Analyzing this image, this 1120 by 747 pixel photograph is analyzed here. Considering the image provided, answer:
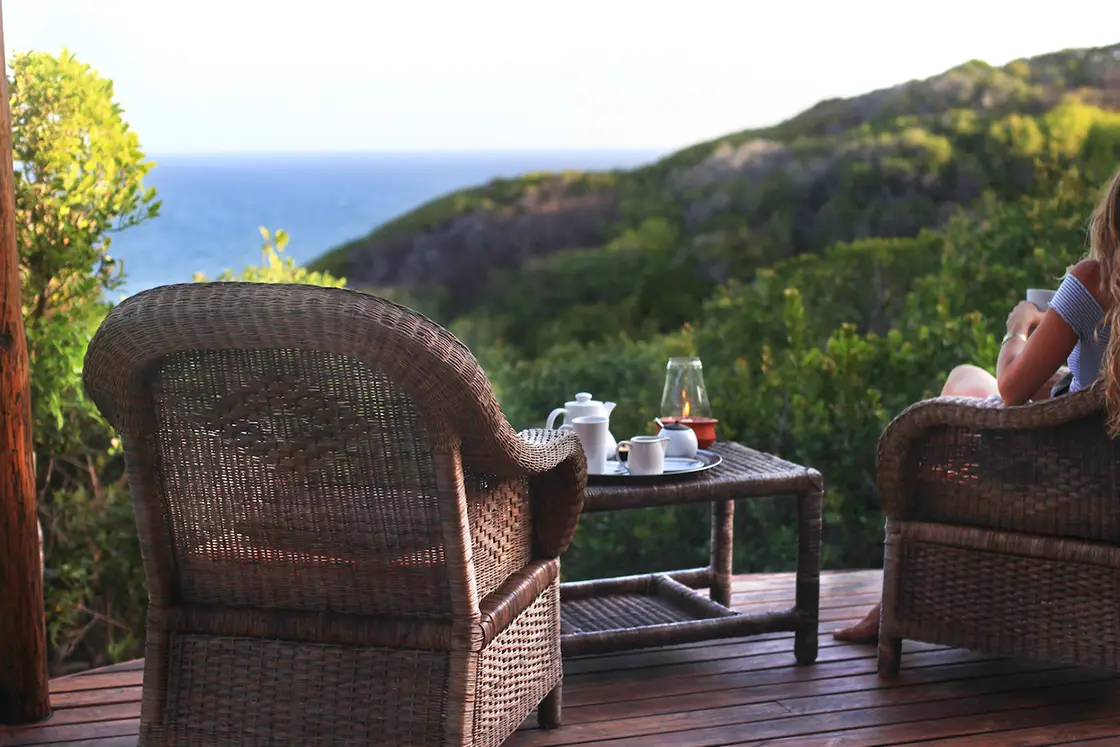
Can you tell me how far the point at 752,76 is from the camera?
25.7 feet

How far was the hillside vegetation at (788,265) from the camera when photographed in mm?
3848

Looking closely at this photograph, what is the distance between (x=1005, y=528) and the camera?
2400mm

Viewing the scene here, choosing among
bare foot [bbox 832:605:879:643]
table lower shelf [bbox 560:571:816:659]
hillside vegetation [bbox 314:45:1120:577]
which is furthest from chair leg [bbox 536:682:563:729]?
hillside vegetation [bbox 314:45:1120:577]

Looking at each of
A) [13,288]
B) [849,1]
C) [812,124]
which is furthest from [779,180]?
[13,288]

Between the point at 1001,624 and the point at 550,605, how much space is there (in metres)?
0.93

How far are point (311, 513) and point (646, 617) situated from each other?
44.5 inches

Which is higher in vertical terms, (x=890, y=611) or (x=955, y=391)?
(x=955, y=391)

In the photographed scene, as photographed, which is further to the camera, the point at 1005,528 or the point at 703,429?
the point at 703,429

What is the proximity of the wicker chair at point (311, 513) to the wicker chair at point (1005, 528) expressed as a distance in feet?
2.90

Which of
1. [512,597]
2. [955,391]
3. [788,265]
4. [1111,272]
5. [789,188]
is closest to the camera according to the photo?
[512,597]

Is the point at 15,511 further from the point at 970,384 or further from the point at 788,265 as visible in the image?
the point at 788,265

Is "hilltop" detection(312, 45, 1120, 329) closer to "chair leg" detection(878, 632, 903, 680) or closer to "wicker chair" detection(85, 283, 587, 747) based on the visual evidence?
"chair leg" detection(878, 632, 903, 680)

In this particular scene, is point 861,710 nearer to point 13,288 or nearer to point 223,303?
point 223,303

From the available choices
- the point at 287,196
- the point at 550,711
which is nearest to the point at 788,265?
the point at 550,711
